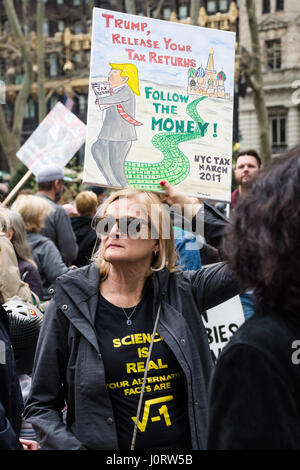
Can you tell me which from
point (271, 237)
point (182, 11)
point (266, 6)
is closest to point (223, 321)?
point (271, 237)

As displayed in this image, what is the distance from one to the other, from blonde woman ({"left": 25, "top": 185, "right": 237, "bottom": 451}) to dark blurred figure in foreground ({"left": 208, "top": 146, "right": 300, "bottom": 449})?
0.94 meters

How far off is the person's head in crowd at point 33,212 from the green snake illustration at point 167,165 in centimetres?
255

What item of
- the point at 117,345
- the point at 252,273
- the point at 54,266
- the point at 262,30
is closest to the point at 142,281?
the point at 117,345

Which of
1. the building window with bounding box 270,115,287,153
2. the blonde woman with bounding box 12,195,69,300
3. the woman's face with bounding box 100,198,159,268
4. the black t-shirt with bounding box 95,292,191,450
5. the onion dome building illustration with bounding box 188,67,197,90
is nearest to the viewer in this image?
the black t-shirt with bounding box 95,292,191,450

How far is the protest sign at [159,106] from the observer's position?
8.87ft

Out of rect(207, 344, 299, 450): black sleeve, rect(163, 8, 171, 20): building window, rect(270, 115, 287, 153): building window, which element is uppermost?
rect(163, 8, 171, 20): building window

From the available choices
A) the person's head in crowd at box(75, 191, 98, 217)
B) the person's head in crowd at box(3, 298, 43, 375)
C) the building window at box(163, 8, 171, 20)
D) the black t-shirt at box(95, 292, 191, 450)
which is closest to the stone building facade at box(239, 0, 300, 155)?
the building window at box(163, 8, 171, 20)

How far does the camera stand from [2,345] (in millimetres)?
2195

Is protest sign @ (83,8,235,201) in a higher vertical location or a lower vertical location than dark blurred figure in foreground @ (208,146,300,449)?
higher

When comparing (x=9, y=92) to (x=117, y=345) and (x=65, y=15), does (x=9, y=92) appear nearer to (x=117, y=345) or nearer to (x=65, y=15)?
(x=65, y=15)

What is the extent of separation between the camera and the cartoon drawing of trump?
8.83 feet

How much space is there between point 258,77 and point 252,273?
1462cm

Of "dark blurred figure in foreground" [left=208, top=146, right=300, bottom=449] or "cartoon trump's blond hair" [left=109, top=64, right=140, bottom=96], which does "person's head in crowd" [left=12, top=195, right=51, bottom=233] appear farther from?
"dark blurred figure in foreground" [left=208, top=146, right=300, bottom=449]

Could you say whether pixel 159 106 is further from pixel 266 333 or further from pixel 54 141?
pixel 54 141
